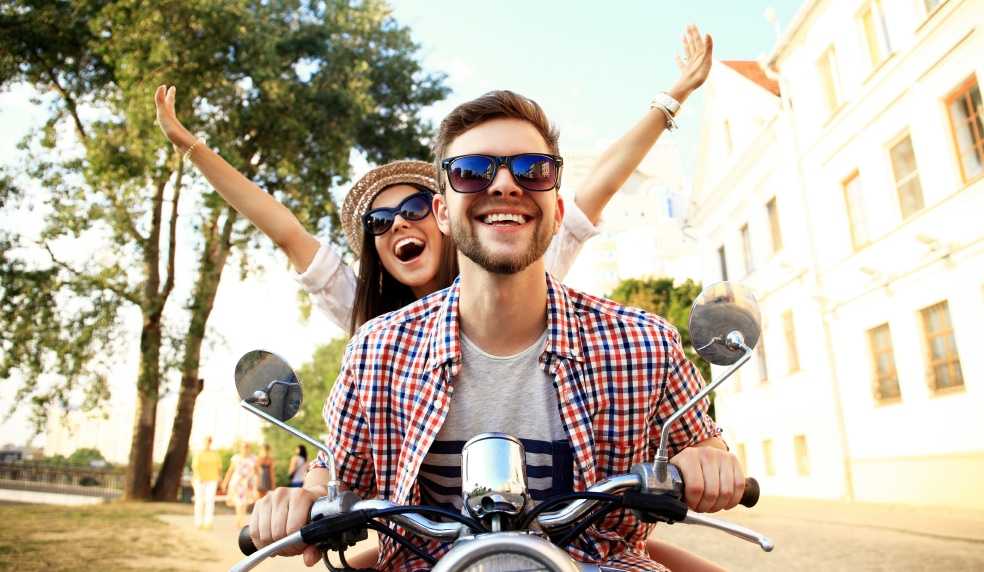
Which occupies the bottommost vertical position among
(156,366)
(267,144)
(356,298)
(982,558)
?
(982,558)

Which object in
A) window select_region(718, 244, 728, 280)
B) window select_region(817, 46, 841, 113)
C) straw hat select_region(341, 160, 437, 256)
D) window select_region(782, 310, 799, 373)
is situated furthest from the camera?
window select_region(718, 244, 728, 280)

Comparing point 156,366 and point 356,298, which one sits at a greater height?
point 156,366

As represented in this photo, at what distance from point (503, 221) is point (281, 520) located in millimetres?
748

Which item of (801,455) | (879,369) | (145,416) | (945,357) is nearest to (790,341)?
(801,455)

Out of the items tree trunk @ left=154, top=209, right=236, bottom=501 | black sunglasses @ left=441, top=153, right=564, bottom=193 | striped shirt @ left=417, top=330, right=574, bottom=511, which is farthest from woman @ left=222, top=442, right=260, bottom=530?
black sunglasses @ left=441, top=153, right=564, bottom=193

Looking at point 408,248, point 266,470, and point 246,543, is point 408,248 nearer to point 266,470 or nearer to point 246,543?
point 246,543

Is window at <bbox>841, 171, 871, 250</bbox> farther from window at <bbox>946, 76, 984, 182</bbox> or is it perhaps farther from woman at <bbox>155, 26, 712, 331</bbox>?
woman at <bbox>155, 26, 712, 331</bbox>

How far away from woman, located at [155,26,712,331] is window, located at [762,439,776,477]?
18383 mm

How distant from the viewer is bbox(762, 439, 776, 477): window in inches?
781

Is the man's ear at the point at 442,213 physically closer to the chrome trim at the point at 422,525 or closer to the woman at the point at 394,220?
the chrome trim at the point at 422,525

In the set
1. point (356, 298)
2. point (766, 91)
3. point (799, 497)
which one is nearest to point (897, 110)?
point (766, 91)

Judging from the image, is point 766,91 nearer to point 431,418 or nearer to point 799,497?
point 799,497

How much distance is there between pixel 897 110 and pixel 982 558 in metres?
9.33

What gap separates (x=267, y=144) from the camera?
1355 centimetres
